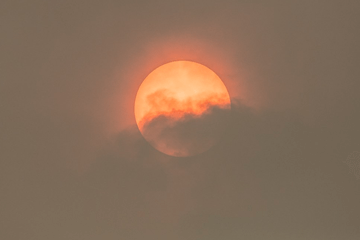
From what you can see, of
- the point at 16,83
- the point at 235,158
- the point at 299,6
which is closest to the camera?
the point at 299,6

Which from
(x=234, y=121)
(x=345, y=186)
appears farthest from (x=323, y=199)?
(x=234, y=121)

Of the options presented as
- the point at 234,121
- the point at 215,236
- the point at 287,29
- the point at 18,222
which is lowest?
the point at 215,236

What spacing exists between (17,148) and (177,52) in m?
2.97

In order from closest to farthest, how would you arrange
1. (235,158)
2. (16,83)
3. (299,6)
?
(299,6)
(16,83)
(235,158)

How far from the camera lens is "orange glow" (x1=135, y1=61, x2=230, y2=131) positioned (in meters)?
5.91

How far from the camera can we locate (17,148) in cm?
627

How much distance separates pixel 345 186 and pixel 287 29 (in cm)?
290

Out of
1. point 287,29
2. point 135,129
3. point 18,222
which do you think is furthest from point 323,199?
point 18,222

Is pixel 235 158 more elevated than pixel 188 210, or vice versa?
pixel 235 158

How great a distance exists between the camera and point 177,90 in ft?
19.4

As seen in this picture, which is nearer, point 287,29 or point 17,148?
point 287,29

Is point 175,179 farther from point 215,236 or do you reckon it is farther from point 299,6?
point 299,6

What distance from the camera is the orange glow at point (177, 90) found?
5906 mm

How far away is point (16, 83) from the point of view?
19.6 ft
